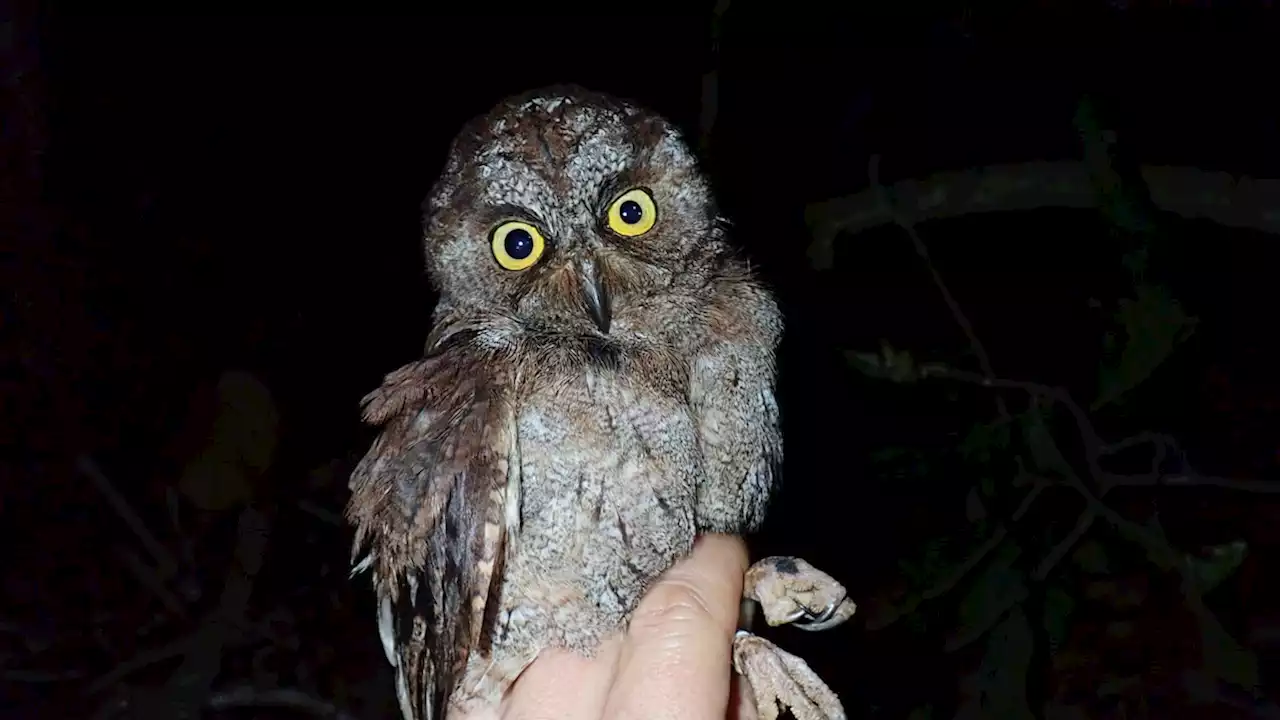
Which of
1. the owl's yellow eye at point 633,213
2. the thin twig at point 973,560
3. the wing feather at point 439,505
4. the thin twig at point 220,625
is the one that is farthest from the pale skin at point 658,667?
the thin twig at point 220,625

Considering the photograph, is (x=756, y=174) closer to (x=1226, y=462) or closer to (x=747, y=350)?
(x=747, y=350)

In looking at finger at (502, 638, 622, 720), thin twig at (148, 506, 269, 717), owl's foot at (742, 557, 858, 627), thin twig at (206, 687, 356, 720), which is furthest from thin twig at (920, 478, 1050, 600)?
thin twig at (148, 506, 269, 717)

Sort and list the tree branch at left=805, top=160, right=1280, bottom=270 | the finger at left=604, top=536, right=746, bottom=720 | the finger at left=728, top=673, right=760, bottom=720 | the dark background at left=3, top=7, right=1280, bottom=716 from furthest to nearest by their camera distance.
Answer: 1. the dark background at left=3, top=7, right=1280, bottom=716
2. the tree branch at left=805, top=160, right=1280, bottom=270
3. the finger at left=728, top=673, right=760, bottom=720
4. the finger at left=604, top=536, right=746, bottom=720

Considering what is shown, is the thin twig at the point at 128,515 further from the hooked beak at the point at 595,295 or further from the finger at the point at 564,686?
the hooked beak at the point at 595,295

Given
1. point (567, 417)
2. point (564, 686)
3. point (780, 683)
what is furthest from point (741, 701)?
point (567, 417)

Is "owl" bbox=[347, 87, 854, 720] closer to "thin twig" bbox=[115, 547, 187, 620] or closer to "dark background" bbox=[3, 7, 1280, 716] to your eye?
"dark background" bbox=[3, 7, 1280, 716]

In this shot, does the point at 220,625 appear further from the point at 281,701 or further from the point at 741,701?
the point at 741,701

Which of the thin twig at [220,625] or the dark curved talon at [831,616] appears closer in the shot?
the dark curved talon at [831,616]
